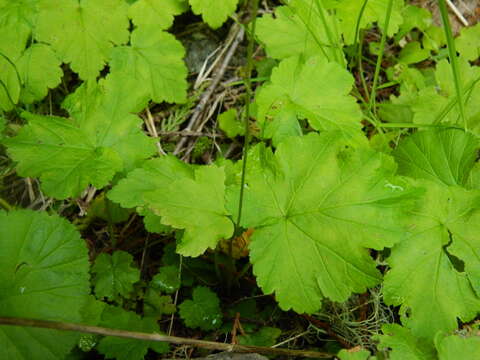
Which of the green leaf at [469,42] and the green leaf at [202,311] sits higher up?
the green leaf at [469,42]

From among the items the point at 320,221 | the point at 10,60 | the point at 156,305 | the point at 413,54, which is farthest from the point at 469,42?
the point at 10,60

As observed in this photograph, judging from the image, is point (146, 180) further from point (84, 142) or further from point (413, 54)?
point (413, 54)

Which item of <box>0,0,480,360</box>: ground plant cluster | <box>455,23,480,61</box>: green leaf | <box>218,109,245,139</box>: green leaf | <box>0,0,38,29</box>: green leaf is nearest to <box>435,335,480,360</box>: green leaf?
<box>0,0,480,360</box>: ground plant cluster

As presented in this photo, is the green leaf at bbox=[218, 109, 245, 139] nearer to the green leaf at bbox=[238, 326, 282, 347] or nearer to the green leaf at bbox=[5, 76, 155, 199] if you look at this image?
the green leaf at bbox=[5, 76, 155, 199]

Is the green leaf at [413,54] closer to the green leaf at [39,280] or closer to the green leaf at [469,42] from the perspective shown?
the green leaf at [469,42]

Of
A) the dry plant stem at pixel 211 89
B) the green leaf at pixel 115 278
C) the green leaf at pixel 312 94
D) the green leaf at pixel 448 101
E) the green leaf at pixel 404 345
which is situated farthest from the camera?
the dry plant stem at pixel 211 89

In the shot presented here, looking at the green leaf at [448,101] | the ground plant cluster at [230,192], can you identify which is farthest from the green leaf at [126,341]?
the green leaf at [448,101]
